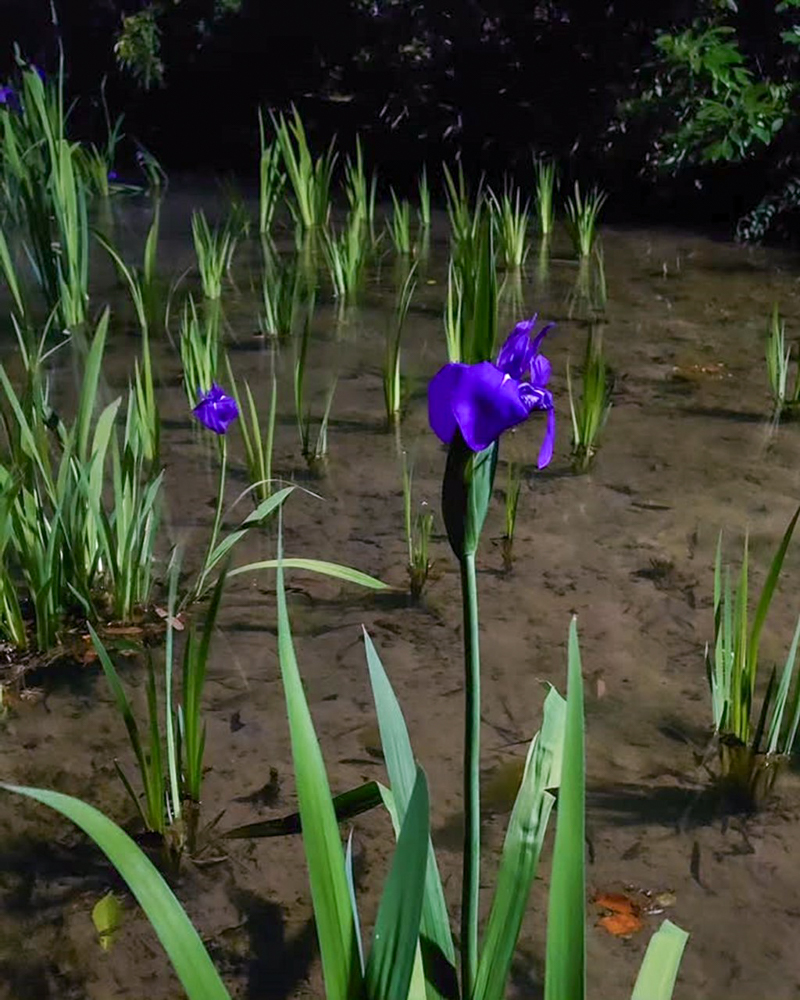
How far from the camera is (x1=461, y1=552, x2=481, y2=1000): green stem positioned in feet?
2.66

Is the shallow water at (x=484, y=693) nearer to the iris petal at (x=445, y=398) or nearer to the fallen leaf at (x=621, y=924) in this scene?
the fallen leaf at (x=621, y=924)

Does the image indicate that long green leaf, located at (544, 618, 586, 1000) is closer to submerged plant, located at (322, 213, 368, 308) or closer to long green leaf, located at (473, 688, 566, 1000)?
long green leaf, located at (473, 688, 566, 1000)

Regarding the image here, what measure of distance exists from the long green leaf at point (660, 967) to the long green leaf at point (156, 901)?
1.11ft

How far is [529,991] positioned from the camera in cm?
123

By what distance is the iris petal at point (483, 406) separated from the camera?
75 centimetres

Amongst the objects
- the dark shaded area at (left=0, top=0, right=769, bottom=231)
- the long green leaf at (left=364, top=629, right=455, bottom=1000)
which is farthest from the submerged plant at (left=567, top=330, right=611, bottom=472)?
the dark shaded area at (left=0, top=0, right=769, bottom=231)

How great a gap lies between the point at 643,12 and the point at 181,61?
10.1 ft

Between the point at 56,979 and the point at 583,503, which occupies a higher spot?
the point at 583,503

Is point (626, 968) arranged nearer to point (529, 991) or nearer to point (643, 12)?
point (529, 991)

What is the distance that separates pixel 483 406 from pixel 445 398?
1.0 inches

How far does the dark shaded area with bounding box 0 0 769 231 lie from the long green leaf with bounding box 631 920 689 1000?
4.75m

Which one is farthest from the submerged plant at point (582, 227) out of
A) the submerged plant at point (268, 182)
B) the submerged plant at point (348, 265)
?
the submerged plant at point (268, 182)

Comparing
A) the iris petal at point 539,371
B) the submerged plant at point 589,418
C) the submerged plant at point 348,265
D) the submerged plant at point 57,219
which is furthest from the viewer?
the submerged plant at point 348,265

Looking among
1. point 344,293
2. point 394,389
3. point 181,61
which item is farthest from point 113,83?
point 394,389
